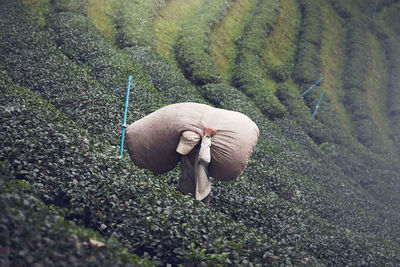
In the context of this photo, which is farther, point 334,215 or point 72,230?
point 334,215

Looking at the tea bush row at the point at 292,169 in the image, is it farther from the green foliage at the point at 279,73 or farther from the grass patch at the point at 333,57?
the grass patch at the point at 333,57

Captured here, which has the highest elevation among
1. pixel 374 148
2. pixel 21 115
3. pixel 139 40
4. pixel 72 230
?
pixel 72 230

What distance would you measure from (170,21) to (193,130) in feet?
53.5

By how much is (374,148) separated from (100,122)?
1924 cm

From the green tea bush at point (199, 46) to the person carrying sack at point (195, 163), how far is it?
1130cm

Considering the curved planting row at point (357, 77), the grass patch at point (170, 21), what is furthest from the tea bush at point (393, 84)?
the grass patch at point (170, 21)

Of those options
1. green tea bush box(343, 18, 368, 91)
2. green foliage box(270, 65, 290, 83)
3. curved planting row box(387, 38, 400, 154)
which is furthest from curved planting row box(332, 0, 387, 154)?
green foliage box(270, 65, 290, 83)

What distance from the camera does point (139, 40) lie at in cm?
1692

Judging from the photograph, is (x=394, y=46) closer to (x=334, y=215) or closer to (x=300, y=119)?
(x=300, y=119)

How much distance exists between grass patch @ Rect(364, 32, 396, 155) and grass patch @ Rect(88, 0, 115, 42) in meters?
17.9

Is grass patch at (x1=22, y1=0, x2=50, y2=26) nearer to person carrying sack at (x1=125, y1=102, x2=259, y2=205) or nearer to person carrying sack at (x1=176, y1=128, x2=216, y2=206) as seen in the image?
person carrying sack at (x1=125, y1=102, x2=259, y2=205)

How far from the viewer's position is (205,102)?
14.7 metres

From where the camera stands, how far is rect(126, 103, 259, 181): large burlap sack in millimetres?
5539

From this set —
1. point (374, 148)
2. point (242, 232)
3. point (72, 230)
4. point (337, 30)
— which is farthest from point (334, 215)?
point (337, 30)
